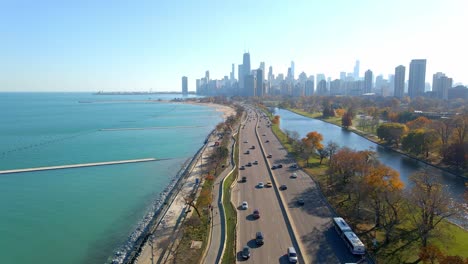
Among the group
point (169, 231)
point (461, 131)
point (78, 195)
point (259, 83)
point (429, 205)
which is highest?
point (259, 83)

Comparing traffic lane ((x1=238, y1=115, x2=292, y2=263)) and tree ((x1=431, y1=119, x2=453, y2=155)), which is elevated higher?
tree ((x1=431, y1=119, x2=453, y2=155))

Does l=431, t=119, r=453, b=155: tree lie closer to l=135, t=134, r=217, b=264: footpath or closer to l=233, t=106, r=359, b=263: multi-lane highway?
l=233, t=106, r=359, b=263: multi-lane highway

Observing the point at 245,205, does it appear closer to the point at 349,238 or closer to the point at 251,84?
the point at 349,238

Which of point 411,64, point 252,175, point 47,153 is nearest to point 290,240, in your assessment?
point 252,175

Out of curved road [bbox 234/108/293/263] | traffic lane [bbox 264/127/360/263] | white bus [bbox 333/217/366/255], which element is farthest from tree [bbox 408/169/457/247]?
curved road [bbox 234/108/293/263]

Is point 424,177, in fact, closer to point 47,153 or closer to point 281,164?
point 281,164

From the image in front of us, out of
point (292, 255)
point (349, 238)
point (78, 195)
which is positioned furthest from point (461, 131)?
point (78, 195)

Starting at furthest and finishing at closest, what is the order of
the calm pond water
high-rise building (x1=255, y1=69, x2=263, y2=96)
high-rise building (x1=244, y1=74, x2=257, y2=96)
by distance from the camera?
1. high-rise building (x1=255, y1=69, x2=263, y2=96)
2. high-rise building (x1=244, y1=74, x2=257, y2=96)
3. the calm pond water
